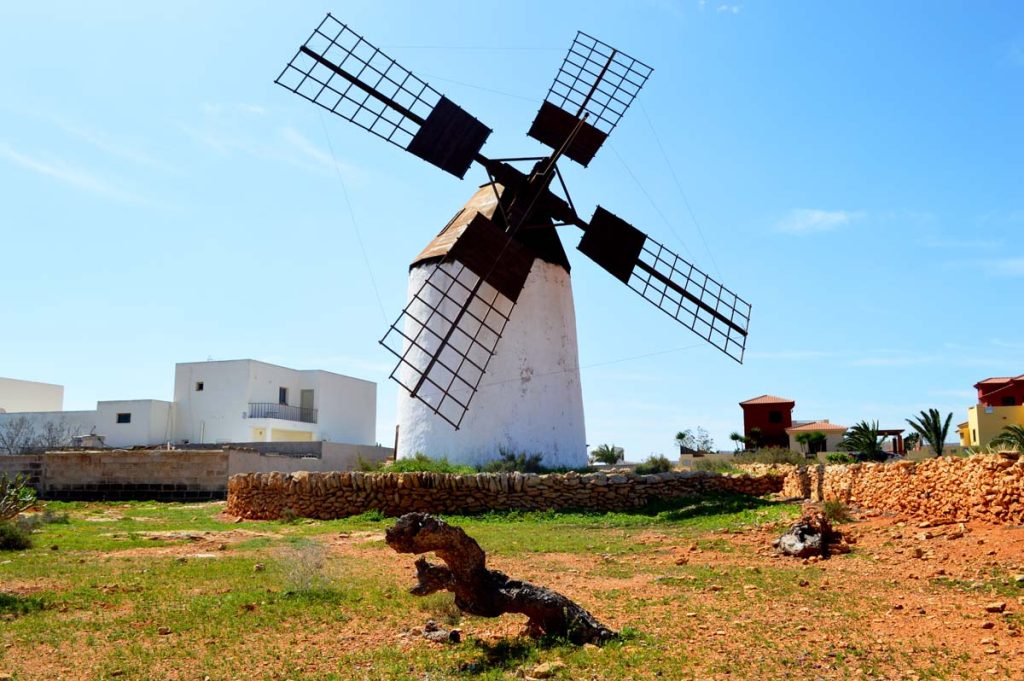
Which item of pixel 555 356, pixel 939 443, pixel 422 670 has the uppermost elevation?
pixel 555 356

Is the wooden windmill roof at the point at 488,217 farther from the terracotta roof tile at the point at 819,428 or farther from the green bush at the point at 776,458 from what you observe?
the terracotta roof tile at the point at 819,428

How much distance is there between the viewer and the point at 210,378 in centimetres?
3516

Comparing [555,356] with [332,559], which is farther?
[555,356]

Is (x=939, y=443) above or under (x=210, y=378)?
under

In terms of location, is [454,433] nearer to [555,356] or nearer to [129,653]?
[555,356]

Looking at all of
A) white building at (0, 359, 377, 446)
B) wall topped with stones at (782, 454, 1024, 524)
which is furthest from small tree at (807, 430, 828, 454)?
wall topped with stones at (782, 454, 1024, 524)

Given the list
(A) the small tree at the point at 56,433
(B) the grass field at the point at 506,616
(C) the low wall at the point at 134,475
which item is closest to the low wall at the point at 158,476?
(C) the low wall at the point at 134,475

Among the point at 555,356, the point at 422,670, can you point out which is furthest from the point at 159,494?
the point at 422,670

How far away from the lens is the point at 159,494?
63.8 feet

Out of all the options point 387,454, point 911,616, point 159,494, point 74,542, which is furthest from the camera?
point 387,454

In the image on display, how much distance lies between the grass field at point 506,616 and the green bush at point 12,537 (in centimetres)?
27

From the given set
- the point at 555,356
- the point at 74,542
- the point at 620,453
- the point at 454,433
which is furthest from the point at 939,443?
the point at 74,542

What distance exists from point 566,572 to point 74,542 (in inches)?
288

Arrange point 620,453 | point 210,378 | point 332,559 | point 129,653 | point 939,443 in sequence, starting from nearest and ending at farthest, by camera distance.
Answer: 1. point 129,653
2. point 332,559
3. point 939,443
4. point 620,453
5. point 210,378
